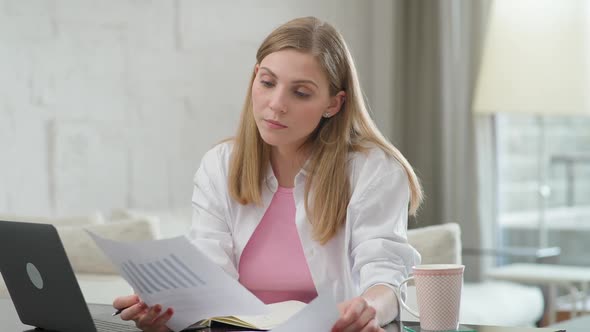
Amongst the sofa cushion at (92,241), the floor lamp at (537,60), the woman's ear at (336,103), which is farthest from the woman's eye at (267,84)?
the floor lamp at (537,60)

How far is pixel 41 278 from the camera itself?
4.34ft

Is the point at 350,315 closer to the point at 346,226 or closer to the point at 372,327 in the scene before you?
the point at 372,327

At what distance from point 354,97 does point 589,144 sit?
11.3ft

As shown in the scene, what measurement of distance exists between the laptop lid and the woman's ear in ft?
2.31

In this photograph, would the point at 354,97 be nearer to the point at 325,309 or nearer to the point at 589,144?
the point at 325,309

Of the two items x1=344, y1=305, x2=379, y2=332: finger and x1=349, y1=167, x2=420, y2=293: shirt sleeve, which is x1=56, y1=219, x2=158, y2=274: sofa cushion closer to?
x1=349, y1=167, x2=420, y2=293: shirt sleeve

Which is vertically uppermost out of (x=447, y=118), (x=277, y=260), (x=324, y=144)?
(x=324, y=144)

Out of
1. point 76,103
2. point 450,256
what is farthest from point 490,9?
point 450,256

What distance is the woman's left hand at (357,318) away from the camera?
1.27 meters

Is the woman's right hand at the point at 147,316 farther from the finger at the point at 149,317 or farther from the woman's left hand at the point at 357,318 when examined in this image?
the woman's left hand at the point at 357,318

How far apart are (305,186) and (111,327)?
0.56 meters

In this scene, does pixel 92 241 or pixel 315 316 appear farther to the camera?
pixel 92 241

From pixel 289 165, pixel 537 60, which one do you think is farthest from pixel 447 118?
pixel 289 165

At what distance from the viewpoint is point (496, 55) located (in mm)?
4633
